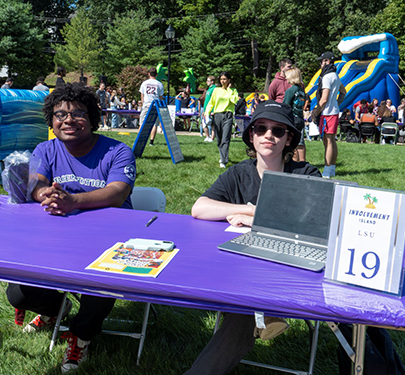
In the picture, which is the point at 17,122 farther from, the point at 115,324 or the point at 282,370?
the point at 282,370

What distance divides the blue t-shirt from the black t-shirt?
609mm

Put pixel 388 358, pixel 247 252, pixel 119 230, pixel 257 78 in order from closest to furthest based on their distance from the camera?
pixel 388 358
pixel 247 252
pixel 119 230
pixel 257 78

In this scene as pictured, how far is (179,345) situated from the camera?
2.53 meters

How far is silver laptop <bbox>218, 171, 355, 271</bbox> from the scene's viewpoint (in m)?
1.70

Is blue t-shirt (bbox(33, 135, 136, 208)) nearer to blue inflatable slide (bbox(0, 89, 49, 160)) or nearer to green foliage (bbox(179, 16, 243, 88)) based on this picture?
blue inflatable slide (bbox(0, 89, 49, 160))

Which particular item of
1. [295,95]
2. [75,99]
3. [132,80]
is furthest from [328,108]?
[132,80]

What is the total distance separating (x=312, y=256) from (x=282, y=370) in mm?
800

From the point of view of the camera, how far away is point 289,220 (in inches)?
71.5

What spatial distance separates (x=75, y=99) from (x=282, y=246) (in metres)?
1.74

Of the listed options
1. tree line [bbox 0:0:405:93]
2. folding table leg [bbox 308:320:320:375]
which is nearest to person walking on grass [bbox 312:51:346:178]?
folding table leg [bbox 308:320:320:375]

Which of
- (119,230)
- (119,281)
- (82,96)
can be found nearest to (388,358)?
(119,281)

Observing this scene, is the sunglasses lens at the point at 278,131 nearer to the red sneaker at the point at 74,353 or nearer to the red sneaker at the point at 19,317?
the red sneaker at the point at 74,353

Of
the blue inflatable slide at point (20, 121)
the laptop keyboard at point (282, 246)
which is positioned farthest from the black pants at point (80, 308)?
the blue inflatable slide at point (20, 121)

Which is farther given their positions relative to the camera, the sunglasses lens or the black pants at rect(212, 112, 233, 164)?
the black pants at rect(212, 112, 233, 164)
